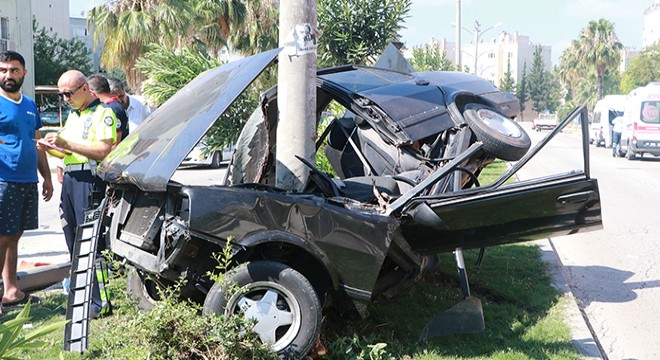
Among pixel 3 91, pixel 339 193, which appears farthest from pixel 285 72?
pixel 3 91

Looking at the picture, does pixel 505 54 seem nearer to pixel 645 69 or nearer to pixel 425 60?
pixel 645 69

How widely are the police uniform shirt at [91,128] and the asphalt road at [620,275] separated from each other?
392cm

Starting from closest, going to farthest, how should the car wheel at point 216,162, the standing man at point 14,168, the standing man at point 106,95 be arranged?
the standing man at point 14,168 → the standing man at point 106,95 → the car wheel at point 216,162

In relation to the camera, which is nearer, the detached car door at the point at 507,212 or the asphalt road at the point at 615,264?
the detached car door at the point at 507,212

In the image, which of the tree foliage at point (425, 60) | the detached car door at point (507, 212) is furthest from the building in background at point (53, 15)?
the detached car door at point (507, 212)

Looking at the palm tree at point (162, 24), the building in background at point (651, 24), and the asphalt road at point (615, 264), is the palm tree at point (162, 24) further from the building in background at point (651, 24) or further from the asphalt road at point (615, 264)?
the building in background at point (651, 24)

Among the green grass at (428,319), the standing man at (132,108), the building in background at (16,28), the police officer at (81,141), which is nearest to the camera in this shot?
the green grass at (428,319)

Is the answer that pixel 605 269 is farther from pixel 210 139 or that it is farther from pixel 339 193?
pixel 210 139

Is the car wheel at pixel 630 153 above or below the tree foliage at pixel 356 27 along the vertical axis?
Result: below

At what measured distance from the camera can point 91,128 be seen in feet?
18.1

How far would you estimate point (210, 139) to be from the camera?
9188 mm

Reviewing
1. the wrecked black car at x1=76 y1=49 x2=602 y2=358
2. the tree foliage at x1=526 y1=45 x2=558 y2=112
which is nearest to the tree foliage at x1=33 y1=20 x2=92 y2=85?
the wrecked black car at x1=76 y1=49 x2=602 y2=358

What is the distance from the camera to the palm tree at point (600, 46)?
6469 centimetres

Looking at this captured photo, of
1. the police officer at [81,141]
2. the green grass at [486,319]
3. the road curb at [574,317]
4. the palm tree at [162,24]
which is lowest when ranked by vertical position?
the road curb at [574,317]
